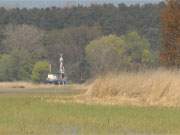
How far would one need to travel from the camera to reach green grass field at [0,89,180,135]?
17.5 m

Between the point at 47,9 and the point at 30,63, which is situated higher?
the point at 47,9

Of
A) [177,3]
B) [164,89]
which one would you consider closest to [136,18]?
[177,3]

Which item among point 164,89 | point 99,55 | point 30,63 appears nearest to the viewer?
point 164,89

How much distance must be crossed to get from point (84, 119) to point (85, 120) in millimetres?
345

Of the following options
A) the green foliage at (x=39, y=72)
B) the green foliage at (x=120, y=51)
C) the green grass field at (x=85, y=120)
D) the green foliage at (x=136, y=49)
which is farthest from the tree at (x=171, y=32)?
the green foliage at (x=136, y=49)

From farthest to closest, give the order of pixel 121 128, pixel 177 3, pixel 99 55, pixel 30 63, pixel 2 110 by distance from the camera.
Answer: pixel 30 63 → pixel 99 55 → pixel 177 3 → pixel 2 110 → pixel 121 128

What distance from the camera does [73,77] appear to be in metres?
89.2

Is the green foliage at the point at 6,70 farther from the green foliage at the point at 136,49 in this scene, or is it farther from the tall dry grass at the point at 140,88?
the tall dry grass at the point at 140,88

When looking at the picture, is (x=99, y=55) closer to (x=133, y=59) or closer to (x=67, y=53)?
(x=133, y=59)

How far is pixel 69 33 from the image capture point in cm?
10481

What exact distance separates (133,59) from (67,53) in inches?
576

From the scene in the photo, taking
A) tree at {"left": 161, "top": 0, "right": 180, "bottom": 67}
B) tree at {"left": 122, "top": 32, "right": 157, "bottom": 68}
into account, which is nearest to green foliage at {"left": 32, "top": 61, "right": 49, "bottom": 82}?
tree at {"left": 122, "top": 32, "right": 157, "bottom": 68}

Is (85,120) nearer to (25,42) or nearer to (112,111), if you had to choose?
(112,111)

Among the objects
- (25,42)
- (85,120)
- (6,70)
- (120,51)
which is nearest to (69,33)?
(25,42)
